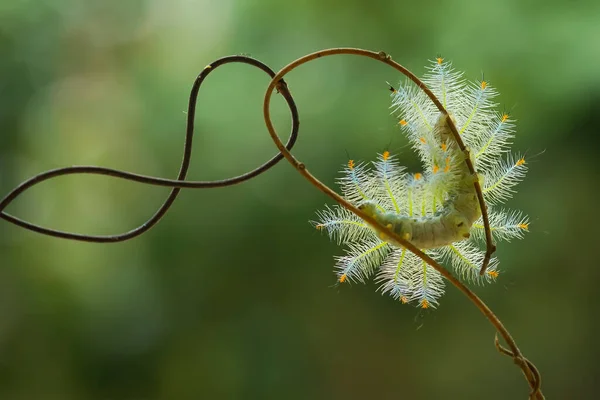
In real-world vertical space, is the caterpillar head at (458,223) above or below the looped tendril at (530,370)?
above

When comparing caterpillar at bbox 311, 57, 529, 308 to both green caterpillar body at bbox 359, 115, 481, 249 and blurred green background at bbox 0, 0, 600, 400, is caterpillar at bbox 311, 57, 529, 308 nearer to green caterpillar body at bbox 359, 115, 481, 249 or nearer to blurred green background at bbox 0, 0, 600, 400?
green caterpillar body at bbox 359, 115, 481, 249

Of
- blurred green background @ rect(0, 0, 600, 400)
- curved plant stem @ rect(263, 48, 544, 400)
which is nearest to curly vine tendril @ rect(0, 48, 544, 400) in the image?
curved plant stem @ rect(263, 48, 544, 400)

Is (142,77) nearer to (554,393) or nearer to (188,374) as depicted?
(188,374)

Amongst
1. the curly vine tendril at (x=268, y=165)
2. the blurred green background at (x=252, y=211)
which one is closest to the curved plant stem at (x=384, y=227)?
the curly vine tendril at (x=268, y=165)

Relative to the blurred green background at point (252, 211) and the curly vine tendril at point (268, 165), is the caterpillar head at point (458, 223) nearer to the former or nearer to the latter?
the curly vine tendril at point (268, 165)

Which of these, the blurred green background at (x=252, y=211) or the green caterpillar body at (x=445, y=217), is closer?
the green caterpillar body at (x=445, y=217)
